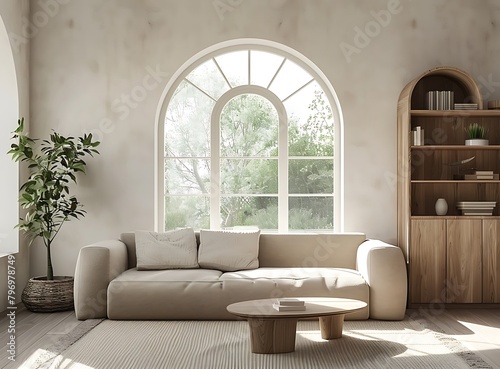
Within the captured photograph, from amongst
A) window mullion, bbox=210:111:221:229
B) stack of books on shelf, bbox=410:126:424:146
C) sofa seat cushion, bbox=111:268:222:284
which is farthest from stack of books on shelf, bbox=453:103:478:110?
sofa seat cushion, bbox=111:268:222:284

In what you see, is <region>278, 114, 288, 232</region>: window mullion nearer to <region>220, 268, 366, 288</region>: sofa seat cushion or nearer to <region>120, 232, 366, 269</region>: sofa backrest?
<region>120, 232, 366, 269</region>: sofa backrest

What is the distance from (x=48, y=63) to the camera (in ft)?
21.6

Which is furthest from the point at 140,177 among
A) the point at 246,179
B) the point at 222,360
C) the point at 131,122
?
the point at 222,360

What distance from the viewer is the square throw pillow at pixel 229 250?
5965 mm

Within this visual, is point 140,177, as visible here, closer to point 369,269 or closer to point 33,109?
point 33,109

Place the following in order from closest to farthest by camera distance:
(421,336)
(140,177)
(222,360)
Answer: (222,360) → (421,336) → (140,177)

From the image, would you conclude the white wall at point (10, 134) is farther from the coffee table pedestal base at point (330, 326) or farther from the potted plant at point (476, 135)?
the potted plant at point (476, 135)

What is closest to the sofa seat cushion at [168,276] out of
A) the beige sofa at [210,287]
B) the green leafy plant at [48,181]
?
the beige sofa at [210,287]

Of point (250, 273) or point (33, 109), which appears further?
point (33, 109)

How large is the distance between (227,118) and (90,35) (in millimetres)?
1566

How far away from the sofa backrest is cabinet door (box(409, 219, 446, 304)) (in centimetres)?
53

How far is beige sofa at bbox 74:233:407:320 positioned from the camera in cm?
542

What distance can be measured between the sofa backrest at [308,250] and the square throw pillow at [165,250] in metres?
0.22

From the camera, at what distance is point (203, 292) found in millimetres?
5422
